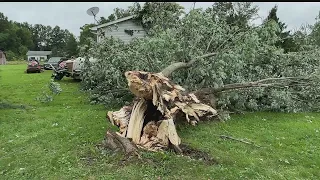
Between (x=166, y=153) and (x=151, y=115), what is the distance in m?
0.98

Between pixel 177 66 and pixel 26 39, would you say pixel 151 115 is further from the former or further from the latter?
pixel 26 39

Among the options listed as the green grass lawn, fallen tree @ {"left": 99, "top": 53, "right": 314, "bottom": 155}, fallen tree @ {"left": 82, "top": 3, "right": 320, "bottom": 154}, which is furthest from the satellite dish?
fallen tree @ {"left": 99, "top": 53, "right": 314, "bottom": 155}

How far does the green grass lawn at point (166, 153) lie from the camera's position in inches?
151

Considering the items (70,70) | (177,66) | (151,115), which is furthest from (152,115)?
(70,70)

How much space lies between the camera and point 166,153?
13.8ft

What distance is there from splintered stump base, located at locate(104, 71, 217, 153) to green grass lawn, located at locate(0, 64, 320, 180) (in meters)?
0.21

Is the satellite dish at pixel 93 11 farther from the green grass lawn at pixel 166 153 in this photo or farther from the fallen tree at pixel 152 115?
the fallen tree at pixel 152 115

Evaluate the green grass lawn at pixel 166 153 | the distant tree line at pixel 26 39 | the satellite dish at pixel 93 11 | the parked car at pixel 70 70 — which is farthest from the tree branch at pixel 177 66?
the distant tree line at pixel 26 39

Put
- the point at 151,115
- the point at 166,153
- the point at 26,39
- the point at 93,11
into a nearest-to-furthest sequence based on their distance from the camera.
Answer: the point at 166,153 < the point at 151,115 < the point at 93,11 < the point at 26,39

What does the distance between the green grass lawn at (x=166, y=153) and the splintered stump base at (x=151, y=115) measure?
8.4 inches

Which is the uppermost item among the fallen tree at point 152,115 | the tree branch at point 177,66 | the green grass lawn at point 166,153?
the tree branch at point 177,66

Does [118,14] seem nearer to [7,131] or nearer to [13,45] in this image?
[7,131]

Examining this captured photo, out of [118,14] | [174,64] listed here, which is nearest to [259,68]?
[174,64]

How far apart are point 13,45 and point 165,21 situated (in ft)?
202
